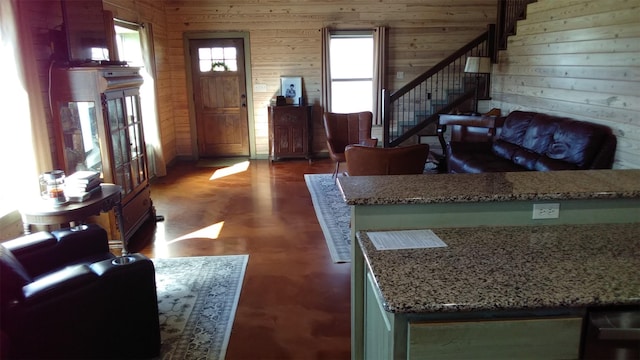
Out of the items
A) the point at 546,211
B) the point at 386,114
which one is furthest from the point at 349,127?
the point at 546,211

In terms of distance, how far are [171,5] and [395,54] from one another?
3692 mm

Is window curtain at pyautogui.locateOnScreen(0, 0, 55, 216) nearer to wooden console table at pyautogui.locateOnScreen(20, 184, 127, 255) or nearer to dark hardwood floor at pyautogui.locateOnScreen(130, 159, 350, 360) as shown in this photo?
wooden console table at pyautogui.locateOnScreen(20, 184, 127, 255)

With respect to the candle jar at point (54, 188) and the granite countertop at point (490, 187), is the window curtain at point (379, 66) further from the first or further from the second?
the granite countertop at point (490, 187)

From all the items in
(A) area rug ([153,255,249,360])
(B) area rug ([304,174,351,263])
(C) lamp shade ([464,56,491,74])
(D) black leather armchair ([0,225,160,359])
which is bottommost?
(A) area rug ([153,255,249,360])

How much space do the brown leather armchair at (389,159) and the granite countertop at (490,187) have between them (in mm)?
1969

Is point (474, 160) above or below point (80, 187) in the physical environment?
below

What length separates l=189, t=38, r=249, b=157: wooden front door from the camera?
7656mm

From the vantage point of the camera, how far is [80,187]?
3229 mm

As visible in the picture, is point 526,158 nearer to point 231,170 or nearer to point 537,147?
point 537,147

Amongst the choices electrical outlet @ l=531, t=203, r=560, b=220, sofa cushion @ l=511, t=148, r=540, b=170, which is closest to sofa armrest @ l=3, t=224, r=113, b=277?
electrical outlet @ l=531, t=203, r=560, b=220

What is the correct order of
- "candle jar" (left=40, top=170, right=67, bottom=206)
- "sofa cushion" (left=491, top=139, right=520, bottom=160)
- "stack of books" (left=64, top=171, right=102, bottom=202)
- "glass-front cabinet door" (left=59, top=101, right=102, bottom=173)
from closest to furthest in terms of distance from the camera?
"candle jar" (left=40, top=170, right=67, bottom=206), "stack of books" (left=64, top=171, right=102, bottom=202), "glass-front cabinet door" (left=59, top=101, right=102, bottom=173), "sofa cushion" (left=491, top=139, right=520, bottom=160)

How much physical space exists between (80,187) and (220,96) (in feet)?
15.8

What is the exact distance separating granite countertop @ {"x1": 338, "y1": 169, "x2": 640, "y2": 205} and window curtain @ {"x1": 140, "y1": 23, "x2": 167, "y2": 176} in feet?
16.4

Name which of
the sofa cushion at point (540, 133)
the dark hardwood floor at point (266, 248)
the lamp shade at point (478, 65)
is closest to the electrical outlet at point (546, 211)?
the dark hardwood floor at point (266, 248)
